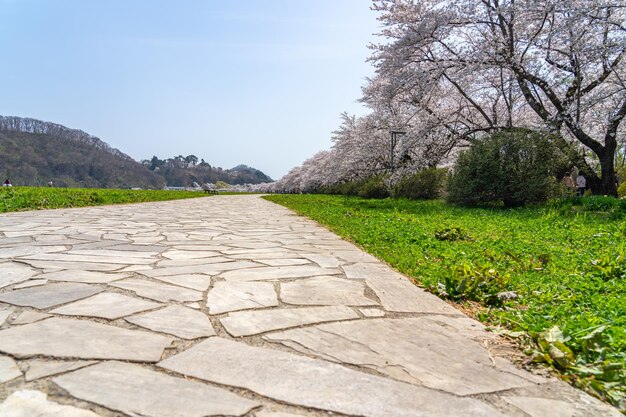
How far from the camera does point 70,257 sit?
3.99 meters

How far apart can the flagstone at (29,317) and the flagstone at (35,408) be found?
0.89 meters

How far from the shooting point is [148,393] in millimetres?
1489

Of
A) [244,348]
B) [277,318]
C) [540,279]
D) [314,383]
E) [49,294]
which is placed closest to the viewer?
[314,383]

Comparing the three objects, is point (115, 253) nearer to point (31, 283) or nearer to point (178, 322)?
point (31, 283)

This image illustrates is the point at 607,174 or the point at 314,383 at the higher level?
the point at 607,174

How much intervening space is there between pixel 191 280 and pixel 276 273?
2.41ft

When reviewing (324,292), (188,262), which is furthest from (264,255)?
(324,292)

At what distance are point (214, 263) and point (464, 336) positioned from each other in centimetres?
248

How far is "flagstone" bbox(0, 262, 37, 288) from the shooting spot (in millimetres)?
3041

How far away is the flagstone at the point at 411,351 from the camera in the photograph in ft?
5.58

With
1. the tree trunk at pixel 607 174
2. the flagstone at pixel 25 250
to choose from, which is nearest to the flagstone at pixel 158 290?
the flagstone at pixel 25 250

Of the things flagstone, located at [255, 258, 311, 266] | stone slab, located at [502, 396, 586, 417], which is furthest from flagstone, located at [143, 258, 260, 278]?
stone slab, located at [502, 396, 586, 417]

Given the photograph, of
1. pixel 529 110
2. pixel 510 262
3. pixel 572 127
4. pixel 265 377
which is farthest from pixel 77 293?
pixel 529 110

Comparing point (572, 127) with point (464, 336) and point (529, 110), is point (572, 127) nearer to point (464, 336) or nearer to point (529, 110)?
point (529, 110)
